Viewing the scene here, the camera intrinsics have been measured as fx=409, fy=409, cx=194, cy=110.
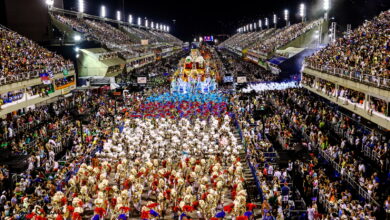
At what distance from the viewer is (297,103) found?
37.9 m

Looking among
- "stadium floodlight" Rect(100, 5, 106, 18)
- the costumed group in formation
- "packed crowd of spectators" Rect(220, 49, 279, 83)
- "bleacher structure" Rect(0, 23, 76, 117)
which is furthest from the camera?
"stadium floodlight" Rect(100, 5, 106, 18)

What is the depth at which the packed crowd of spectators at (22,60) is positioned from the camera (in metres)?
30.8

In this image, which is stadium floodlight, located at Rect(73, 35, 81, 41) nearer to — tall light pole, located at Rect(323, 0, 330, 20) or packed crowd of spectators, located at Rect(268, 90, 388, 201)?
packed crowd of spectators, located at Rect(268, 90, 388, 201)

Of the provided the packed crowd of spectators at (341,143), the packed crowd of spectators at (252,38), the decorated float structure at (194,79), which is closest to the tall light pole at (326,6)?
the decorated float structure at (194,79)

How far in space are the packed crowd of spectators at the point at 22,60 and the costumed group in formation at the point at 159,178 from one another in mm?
9088

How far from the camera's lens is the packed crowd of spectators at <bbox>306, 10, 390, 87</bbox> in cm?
2320

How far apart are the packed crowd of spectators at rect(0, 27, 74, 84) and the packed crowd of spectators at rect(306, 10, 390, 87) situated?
23.2 m

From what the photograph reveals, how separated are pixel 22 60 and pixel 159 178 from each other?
21.6 m

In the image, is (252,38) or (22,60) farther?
(252,38)

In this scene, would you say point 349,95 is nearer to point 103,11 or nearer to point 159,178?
point 159,178

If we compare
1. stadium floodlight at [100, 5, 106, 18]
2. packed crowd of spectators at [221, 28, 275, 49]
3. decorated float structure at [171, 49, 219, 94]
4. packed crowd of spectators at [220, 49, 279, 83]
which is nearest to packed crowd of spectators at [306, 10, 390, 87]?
packed crowd of spectators at [220, 49, 279, 83]

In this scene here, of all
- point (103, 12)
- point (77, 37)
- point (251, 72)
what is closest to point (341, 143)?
point (251, 72)

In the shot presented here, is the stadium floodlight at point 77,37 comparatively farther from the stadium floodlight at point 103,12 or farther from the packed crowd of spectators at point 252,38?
the packed crowd of spectators at point 252,38

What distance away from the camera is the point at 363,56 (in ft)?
89.9
